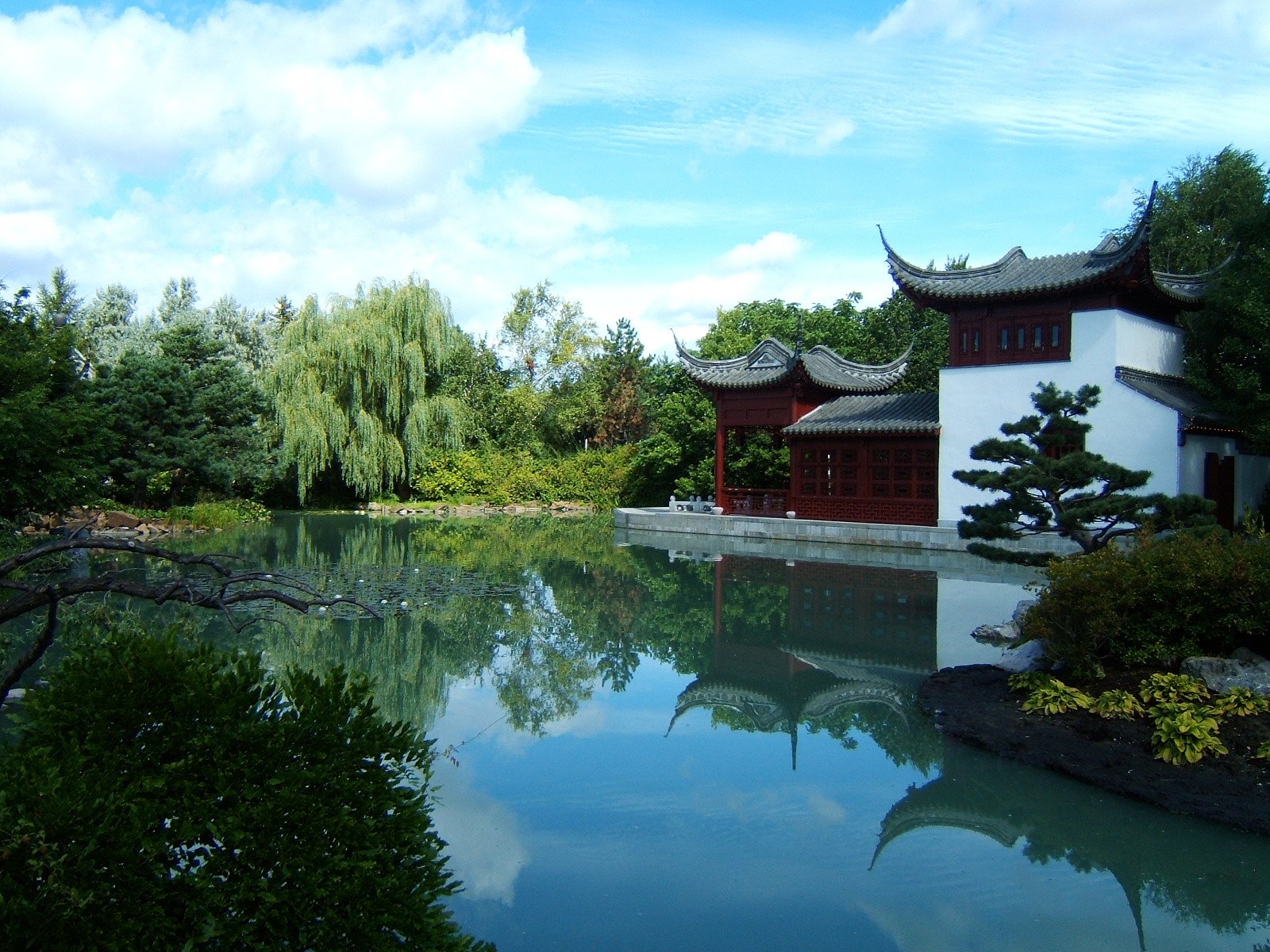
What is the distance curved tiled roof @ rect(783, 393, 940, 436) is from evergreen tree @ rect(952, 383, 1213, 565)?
8.65 meters

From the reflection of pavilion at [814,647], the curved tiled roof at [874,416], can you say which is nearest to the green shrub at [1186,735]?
the reflection of pavilion at [814,647]

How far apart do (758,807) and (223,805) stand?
10.8ft

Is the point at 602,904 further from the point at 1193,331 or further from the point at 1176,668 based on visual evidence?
the point at 1193,331

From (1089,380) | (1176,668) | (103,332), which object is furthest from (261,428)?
(1176,668)

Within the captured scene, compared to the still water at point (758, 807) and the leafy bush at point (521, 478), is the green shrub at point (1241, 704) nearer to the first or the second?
the still water at point (758, 807)

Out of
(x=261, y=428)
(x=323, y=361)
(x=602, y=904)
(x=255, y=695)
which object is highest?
(x=323, y=361)

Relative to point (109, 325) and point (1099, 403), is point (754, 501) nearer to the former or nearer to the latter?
point (1099, 403)

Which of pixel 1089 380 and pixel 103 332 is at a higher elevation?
pixel 103 332

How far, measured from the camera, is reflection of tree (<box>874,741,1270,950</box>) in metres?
4.04

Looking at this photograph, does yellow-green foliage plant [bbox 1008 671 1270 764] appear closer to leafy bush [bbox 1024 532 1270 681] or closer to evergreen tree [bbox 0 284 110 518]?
leafy bush [bbox 1024 532 1270 681]

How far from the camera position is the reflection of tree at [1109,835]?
13.3 ft

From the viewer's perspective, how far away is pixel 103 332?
1092 inches

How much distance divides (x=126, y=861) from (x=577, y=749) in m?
4.05

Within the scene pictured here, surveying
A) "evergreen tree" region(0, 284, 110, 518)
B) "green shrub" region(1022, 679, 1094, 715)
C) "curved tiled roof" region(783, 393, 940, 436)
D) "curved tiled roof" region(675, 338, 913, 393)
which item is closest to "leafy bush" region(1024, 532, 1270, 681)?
"green shrub" region(1022, 679, 1094, 715)
